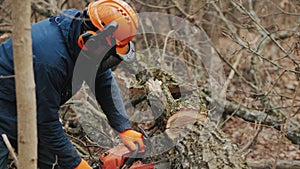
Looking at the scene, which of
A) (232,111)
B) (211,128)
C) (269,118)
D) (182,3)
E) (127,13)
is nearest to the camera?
(127,13)

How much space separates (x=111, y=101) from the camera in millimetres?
3250

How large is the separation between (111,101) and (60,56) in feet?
2.67

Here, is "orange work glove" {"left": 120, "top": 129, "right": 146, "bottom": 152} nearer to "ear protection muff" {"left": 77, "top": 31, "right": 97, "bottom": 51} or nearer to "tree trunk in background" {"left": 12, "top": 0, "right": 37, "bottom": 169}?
"ear protection muff" {"left": 77, "top": 31, "right": 97, "bottom": 51}

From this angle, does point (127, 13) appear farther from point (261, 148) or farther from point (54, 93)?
point (261, 148)

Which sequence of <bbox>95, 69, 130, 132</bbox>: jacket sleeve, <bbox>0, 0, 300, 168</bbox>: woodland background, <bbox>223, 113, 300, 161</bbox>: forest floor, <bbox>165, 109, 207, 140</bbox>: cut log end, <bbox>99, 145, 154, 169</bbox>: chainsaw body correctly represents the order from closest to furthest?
1. <bbox>99, 145, 154, 169</bbox>: chainsaw body
2. <bbox>95, 69, 130, 132</bbox>: jacket sleeve
3. <bbox>165, 109, 207, 140</bbox>: cut log end
4. <bbox>0, 0, 300, 168</bbox>: woodland background
5. <bbox>223, 113, 300, 161</bbox>: forest floor

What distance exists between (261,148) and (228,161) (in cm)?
215

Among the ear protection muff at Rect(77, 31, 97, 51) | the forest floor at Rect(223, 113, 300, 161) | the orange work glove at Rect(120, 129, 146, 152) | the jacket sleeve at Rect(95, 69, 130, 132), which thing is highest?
the ear protection muff at Rect(77, 31, 97, 51)

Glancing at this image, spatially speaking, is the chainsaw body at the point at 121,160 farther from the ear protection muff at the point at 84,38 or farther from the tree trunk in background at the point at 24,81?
the tree trunk in background at the point at 24,81

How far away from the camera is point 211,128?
331 centimetres

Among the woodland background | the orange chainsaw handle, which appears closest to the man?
the orange chainsaw handle

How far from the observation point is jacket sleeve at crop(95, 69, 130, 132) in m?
3.20

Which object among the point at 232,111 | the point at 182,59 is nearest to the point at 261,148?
the point at 232,111

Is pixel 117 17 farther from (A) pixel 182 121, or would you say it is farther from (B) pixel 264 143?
(B) pixel 264 143

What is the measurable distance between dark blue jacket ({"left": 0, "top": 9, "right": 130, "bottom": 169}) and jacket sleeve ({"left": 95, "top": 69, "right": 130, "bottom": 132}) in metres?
0.36
